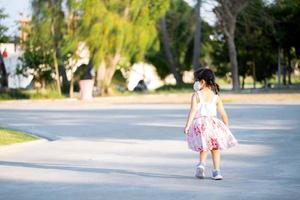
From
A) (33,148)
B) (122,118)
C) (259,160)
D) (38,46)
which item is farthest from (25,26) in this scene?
(259,160)

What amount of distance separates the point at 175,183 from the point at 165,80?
7648 centimetres

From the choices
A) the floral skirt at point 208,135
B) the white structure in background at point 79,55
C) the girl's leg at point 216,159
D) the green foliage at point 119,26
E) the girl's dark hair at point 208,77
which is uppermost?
the green foliage at point 119,26

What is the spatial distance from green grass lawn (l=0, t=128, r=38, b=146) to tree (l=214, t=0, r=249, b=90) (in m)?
38.1

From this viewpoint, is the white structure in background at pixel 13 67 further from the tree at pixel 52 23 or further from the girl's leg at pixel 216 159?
the girl's leg at pixel 216 159

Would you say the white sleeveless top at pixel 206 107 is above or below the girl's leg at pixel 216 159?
above

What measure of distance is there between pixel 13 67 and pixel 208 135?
53.3 m

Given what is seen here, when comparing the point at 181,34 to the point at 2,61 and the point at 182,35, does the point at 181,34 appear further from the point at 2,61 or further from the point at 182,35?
the point at 2,61

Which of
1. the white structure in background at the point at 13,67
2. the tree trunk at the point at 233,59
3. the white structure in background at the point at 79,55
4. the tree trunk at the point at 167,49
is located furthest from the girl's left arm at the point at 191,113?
the tree trunk at the point at 167,49

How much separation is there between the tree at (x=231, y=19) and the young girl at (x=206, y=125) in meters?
44.9

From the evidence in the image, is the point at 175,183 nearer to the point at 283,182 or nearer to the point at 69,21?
the point at 283,182

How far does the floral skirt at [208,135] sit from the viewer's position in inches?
409

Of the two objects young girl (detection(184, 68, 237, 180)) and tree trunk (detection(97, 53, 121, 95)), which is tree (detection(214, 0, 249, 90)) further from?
young girl (detection(184, 68, 237, 180))

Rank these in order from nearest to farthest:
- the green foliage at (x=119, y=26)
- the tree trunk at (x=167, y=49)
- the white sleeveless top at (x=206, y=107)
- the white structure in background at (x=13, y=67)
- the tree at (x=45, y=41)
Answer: the white sleeveless top at (x=206, y=107) < the tree at (x=45, y=41) < the green foliage at (x=119, y=26) < the white structure in background at (x=13, y=67) < the tree trunk at (x=167, y=49)

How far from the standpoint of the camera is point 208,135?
10.4m
